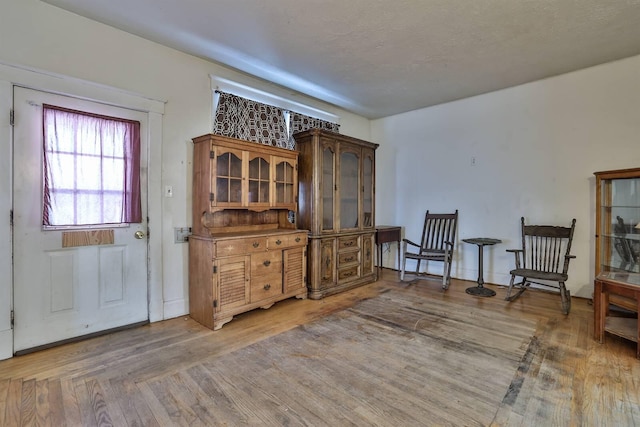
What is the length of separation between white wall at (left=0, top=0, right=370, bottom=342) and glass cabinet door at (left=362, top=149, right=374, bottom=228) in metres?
1.89

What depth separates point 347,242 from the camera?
13.5 feet

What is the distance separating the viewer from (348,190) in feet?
13.8

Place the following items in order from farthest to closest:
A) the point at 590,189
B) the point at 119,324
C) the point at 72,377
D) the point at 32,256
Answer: the point at 590,189 → the point at 119,324 → the point at 32,256 → the point at 72,377

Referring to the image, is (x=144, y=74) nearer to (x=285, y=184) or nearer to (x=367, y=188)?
(x=285, y=184)

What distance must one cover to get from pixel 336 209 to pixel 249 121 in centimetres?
152

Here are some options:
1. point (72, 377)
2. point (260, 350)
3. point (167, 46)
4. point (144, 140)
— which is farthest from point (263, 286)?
point (167, 46)

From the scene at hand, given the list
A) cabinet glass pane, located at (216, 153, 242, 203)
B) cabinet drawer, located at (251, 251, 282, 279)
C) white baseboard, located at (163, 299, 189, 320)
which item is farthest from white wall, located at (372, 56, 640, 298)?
white baseboard, located at (163, 299, 189, 320)

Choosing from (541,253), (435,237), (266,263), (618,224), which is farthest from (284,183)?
(618,224)

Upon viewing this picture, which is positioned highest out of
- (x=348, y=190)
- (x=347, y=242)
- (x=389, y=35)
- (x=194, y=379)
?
(x=389, y=35)

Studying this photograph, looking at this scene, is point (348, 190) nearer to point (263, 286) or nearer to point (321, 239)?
point (321, 239)

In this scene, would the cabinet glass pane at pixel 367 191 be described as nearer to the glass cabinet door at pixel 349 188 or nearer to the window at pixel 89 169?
the glass cabinet door at pixel 349 188

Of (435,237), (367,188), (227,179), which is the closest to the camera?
(227,179)

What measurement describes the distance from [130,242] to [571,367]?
144 inches

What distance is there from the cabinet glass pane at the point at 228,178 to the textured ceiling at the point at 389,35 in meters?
1.10
